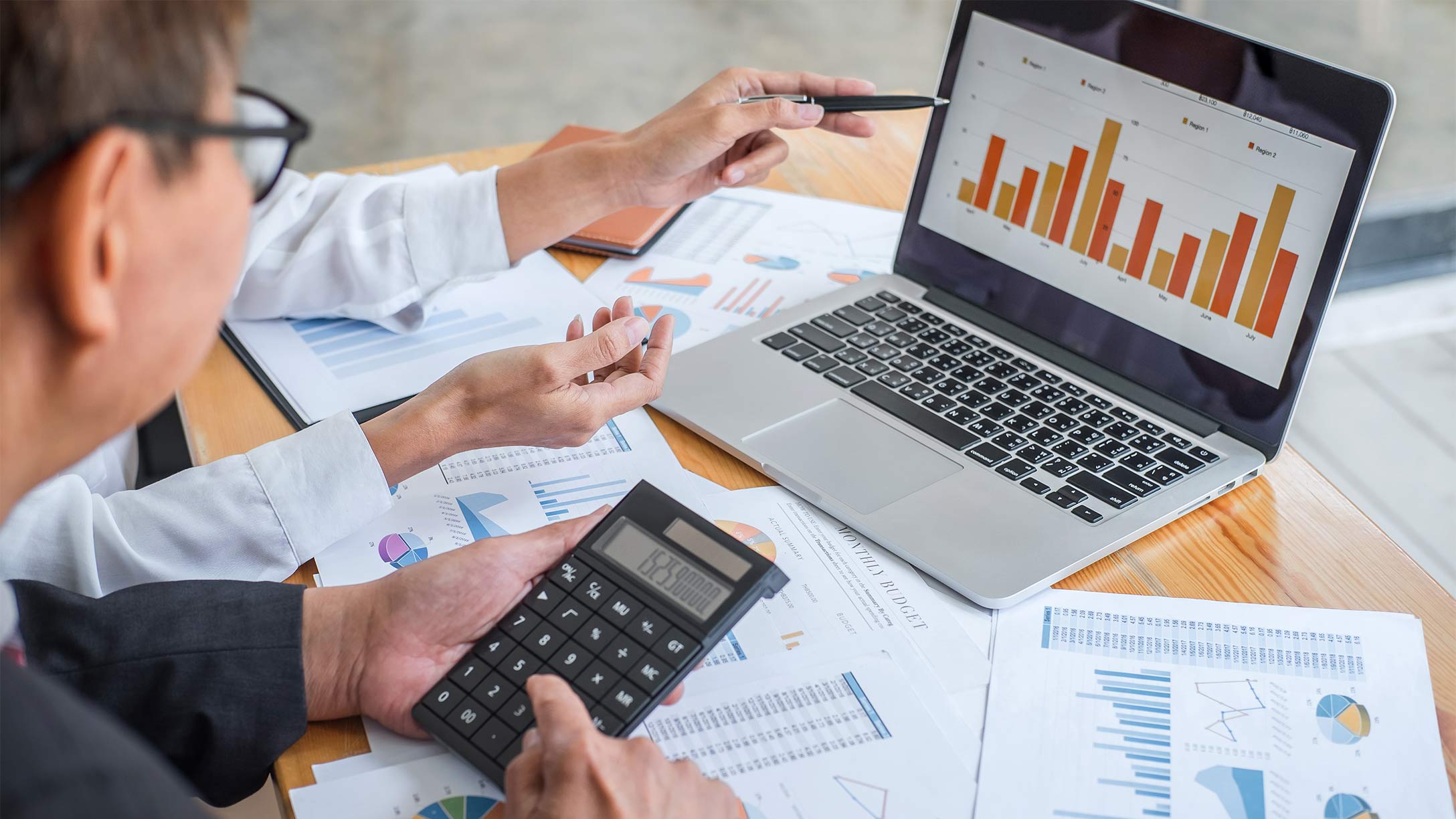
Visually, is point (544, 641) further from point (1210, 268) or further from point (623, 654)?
point (1210, 268)

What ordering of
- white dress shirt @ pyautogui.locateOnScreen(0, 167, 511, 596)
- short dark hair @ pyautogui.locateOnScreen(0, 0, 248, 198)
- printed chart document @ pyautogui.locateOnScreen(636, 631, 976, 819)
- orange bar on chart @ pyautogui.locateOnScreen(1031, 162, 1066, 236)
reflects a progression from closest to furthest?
short dark hair @ pyautogui.locateOnScreen(0, 0, 248, 198), printed chart document @ pyautogui.locateOnScreen(636, 631, 976, 819), white dress shirt @ pyautogui.locateOnScreen(0, 167, 511, 596), orange bar on chart @ pyautogui.locateOnScreen(1031, 162, 1066, 236)

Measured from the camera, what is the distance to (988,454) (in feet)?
2.84

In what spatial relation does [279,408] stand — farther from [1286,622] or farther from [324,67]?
[324,67]

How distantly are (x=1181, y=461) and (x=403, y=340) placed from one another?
2.21 feet

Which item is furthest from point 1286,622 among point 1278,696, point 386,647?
point 386,647

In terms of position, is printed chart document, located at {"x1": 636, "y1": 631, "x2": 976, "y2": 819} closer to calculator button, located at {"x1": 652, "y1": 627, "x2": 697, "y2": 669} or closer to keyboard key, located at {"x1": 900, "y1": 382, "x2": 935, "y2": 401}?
calculator button, located at {"x1": 652, "y1": 627, "x2": 697, "y2": 669}

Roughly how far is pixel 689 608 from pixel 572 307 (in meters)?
0.48

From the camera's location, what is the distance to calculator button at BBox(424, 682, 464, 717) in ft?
2.13

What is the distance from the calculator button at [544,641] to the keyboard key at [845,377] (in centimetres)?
37

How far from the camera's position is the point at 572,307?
42.8 inches

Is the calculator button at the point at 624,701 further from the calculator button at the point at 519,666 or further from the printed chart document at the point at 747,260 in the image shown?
the printed chart document at the point at 747,260

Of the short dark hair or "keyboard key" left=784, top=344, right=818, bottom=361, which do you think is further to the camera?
"keyboard key" left=784, top=344, right=818, bottom=361

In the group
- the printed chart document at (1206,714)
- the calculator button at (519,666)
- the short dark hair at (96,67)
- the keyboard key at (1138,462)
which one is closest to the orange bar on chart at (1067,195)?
the keyboard key at (1138,462)

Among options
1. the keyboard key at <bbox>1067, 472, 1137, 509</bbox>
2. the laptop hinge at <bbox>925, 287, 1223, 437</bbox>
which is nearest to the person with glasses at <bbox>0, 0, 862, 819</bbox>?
the laptop hinge at <bbox>925, 287, 1223, 437</bbox>
